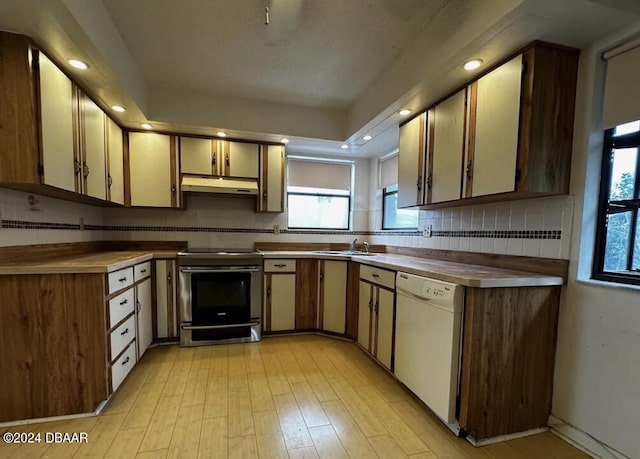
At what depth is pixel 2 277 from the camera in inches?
61.7

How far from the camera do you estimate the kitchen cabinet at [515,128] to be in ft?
5.06

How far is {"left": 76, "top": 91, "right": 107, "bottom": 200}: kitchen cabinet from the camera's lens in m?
2.04

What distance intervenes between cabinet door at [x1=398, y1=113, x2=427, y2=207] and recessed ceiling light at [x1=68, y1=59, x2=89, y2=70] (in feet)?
7.77

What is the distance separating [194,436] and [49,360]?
0.97 m

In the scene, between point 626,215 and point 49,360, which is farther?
point 49,360

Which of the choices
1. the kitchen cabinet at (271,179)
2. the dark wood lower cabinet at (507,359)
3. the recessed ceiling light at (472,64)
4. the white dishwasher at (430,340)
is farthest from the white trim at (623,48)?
the kitchen cabinet at (271,179)

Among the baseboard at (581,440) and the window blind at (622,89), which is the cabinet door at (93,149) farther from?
the baseboard at (581,440)

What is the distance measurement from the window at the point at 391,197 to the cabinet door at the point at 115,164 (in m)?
2.85

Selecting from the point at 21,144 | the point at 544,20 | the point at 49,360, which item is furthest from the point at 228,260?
the point at 544,20

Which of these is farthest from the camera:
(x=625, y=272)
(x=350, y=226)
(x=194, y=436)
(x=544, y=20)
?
(x=350, y=226)

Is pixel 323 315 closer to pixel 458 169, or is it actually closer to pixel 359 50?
pixel 458 169

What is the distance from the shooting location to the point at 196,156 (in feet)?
9.93

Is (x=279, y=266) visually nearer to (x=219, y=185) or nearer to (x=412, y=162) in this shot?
(x=219, y=185)

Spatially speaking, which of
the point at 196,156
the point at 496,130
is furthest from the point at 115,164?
the point at 496,130
